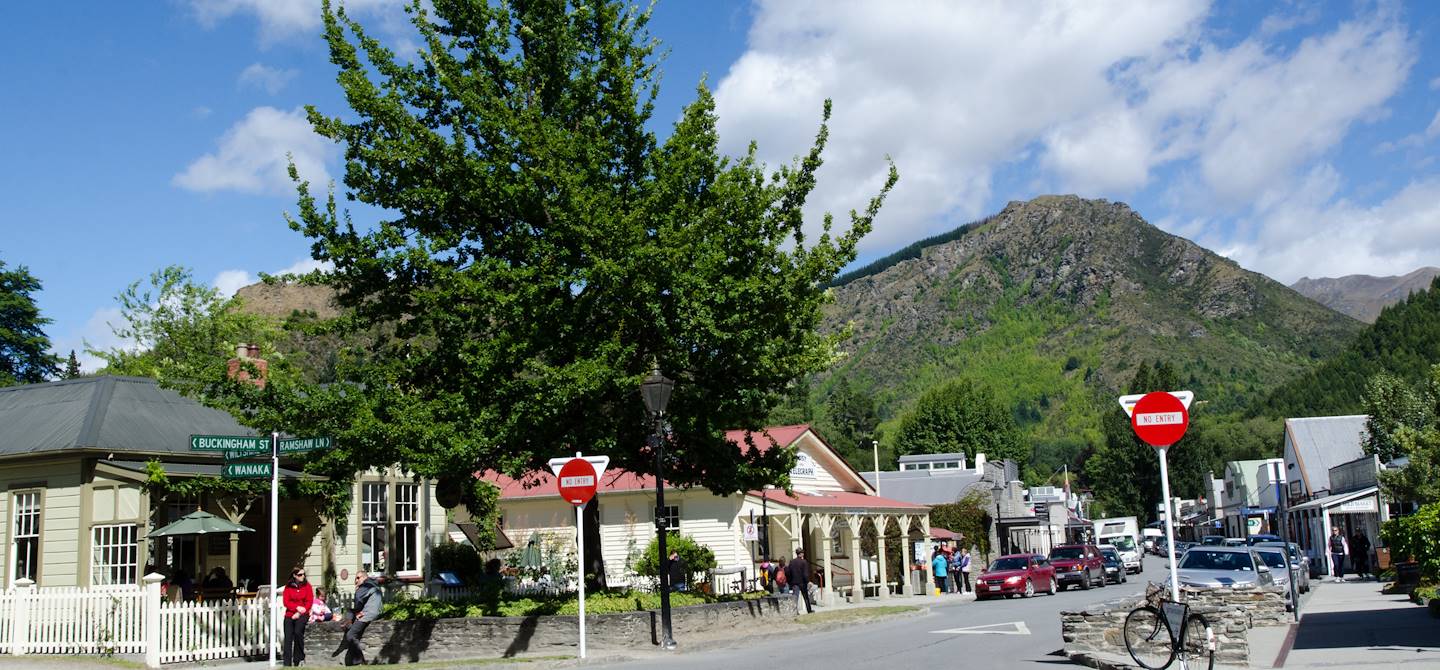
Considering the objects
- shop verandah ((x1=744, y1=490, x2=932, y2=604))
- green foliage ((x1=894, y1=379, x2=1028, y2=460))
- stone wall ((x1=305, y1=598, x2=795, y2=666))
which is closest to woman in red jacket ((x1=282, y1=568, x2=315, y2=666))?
stone wall ((x1=305, y1=598, x2=795, y2=666))

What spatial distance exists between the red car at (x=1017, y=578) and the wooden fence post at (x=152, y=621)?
2358 centimetres

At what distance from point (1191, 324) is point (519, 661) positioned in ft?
639

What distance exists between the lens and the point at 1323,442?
68750 mm

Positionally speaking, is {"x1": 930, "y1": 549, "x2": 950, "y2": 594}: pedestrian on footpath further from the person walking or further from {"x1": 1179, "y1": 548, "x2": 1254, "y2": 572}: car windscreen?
the person walking

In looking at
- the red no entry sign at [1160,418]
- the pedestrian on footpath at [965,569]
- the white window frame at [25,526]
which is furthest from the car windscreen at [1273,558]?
the white window frame at [25,526]

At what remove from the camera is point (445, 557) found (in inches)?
1195

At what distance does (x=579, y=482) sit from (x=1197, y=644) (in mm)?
8669

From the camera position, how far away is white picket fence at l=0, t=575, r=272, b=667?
1855cm

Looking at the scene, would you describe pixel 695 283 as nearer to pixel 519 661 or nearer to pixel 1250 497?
pixel 519 661

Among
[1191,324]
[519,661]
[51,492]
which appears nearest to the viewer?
[519,661]

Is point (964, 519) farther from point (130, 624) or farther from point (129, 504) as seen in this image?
point (130, 624)

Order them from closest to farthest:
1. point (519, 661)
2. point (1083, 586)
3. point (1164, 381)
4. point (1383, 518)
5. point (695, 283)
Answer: point (519, 661) → point (695, 283) → point (1083, 586) → point (1383, 518) → point (1164, 381)

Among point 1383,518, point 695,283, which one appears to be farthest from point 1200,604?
point 1383,518

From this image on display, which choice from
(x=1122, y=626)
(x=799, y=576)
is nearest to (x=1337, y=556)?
(x=799, y=576)
